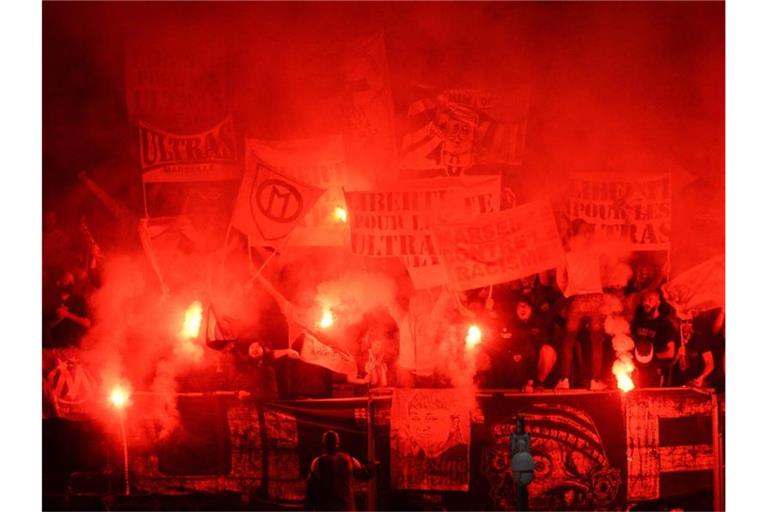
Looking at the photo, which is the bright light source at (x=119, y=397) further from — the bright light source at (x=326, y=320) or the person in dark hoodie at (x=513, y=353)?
the person in dark hoodie at (x=513, y=353)

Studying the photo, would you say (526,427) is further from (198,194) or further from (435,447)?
(198,194)

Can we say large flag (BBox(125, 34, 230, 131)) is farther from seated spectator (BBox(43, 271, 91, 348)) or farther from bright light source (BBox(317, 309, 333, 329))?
bright light source (BBox(317, 309, 333, 329))

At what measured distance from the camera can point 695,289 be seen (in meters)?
6.68

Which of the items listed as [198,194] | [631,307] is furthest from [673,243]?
[198,194]

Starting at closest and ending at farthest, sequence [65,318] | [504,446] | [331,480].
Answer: [331,480] < [504,446] < [65,318]

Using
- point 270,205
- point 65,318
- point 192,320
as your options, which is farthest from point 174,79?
point 65,318

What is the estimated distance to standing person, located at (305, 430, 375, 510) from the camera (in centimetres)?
645

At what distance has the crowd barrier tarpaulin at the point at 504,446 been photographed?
21.7 ft

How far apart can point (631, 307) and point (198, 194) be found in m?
3.29

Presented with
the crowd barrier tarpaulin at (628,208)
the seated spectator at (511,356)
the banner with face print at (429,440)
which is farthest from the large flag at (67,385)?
the crowd barrier tarpaulin at (628,208)

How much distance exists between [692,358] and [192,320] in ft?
12.1

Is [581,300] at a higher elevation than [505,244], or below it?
below

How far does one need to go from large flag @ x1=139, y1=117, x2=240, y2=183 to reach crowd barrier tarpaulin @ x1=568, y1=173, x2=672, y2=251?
2555 millimetres

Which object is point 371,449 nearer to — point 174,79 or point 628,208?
point 628,208
